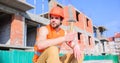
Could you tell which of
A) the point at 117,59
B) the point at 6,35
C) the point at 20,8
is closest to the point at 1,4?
the point at 20,8

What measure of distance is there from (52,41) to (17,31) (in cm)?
893

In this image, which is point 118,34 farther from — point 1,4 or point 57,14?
point 57,14

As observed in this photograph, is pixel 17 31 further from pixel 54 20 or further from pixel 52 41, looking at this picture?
pixel 52 41

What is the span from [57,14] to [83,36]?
802 inches

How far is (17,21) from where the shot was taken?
1109 cm

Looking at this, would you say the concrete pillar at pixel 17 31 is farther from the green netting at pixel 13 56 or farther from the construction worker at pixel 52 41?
the construction worker at pixel 52 41

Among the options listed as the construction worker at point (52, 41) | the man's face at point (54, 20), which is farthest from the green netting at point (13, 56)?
the man's face at point (54, 20)

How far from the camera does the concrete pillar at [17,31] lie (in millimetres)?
10555

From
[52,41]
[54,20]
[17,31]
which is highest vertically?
[17,31]

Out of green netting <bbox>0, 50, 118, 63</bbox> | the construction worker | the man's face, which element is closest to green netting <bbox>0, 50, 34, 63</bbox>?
green netting <bbox>0, 50, 118, 63</bbox>

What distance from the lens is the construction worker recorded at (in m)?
2.25

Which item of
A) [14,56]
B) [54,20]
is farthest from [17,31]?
[54,20]

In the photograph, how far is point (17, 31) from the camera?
1092 cm

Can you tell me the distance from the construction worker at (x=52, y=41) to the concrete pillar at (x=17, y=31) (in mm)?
8192
